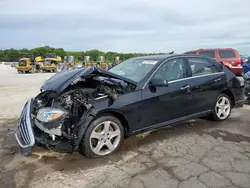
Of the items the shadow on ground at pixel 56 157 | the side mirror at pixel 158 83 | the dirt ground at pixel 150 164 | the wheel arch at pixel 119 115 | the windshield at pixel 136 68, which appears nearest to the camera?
the dirt ground at pixel 150 164

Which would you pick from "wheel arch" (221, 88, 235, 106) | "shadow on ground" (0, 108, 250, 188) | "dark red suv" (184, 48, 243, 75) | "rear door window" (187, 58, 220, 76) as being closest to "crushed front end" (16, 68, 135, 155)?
"shadow on ground" (0, 108, 250, 188)

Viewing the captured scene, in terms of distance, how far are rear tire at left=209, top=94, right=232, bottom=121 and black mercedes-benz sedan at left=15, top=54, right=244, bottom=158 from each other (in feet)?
0.95

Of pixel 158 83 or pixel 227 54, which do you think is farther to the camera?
pixel 227 54

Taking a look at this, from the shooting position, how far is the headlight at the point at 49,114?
11.6ft

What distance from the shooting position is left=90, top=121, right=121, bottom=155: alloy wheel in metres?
3.72

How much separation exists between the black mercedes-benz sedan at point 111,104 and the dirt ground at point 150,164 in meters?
0.28

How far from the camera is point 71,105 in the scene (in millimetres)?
3650

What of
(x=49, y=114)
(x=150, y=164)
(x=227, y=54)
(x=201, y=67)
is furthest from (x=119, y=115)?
(x=227, y=54)

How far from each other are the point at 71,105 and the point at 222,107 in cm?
344

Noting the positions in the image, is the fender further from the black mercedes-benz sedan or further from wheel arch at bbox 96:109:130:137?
wheel arch at bbox 96:109:130:137

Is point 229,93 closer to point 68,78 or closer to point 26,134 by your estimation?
point 68,78

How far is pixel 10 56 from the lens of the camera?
7819 cm

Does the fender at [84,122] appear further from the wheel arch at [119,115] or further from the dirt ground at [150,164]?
the dirt ground at [150,164]

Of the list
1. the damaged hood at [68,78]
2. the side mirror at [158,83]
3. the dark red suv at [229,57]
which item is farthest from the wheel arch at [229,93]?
the dark red suv at [229,57]
